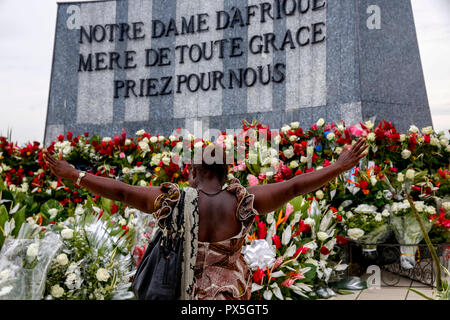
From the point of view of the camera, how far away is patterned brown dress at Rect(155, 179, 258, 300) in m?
2.12

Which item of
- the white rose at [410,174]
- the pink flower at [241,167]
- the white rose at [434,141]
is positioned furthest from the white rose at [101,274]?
the white rose at [434,141]

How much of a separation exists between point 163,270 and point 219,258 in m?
0.28

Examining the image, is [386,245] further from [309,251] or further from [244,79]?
[244,79]

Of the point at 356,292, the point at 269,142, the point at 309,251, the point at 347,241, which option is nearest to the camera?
the point at 309,251

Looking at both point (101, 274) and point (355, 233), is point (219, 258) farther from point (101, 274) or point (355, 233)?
point (355, 233)

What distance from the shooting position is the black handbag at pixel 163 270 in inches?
77.5

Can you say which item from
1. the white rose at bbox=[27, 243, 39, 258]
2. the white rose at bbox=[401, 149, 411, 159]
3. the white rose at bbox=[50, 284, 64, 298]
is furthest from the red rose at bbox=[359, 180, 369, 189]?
the white rose at bbox=[27, 243, 39, 258]

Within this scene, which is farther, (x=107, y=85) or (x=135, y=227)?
(x=107, y=85)

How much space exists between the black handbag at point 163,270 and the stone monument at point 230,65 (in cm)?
546

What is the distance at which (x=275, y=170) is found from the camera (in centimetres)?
488

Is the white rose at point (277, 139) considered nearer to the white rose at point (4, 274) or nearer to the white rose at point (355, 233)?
the white rose at point (355, 233)

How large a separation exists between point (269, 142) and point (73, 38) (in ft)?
19.8

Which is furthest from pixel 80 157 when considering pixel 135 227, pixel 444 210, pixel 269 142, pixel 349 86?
pixel 444 210

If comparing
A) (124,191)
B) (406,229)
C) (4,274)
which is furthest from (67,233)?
(406,229)
